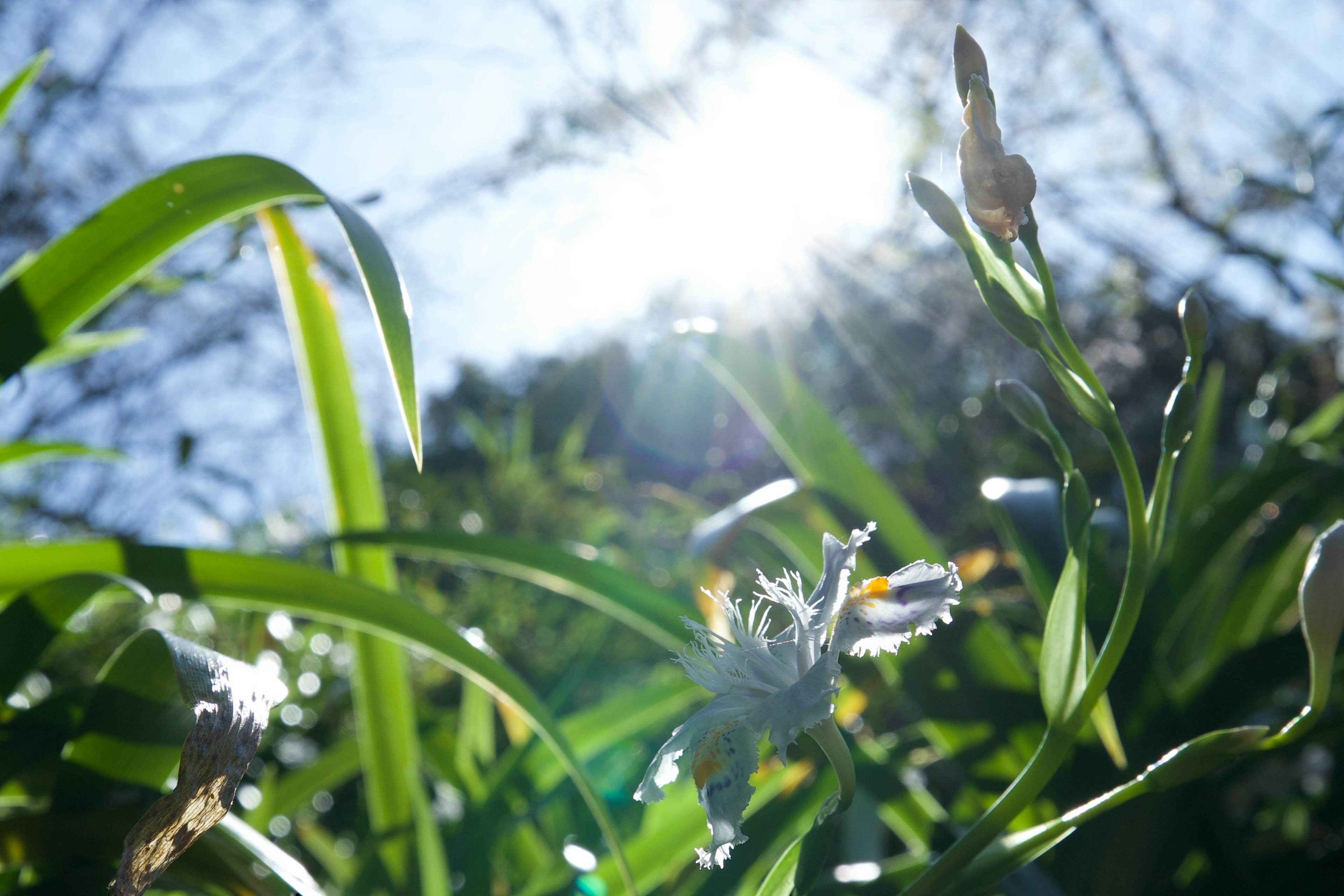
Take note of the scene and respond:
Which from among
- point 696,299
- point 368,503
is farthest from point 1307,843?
point 696,299

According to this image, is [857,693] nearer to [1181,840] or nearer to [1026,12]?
[1181,840]

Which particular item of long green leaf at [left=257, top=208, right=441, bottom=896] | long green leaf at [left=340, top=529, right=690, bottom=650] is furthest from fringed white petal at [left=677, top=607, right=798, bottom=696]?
long green leaf at [left=257, top=208, right=441, bottom=896]

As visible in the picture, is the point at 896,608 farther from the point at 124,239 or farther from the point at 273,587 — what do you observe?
the point at 124,239

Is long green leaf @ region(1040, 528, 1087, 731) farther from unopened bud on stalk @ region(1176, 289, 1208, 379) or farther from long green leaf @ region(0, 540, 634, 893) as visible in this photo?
long green leaf @ region(0, 540, 634, 893)

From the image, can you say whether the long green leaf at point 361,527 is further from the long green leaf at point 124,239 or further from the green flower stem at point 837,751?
the green flower stem at point 837,751

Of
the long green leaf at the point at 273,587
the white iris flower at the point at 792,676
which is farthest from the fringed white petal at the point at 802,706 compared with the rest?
the long green leaf at the point at 273,587

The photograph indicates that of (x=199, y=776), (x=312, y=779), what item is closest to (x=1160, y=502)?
(x=199, y=776)

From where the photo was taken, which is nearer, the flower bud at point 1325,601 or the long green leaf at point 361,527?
the flower bud at point 1325,601
